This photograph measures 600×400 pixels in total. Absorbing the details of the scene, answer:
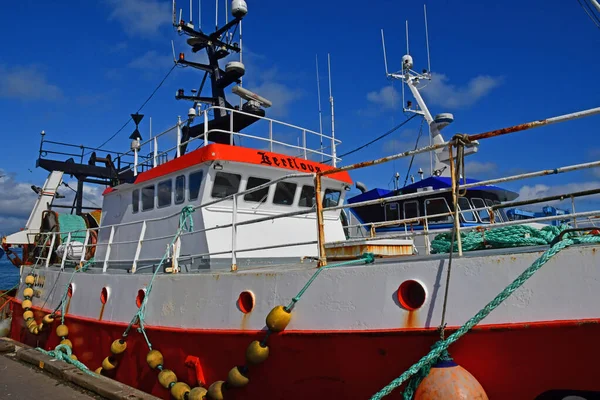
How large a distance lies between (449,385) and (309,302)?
1.41m

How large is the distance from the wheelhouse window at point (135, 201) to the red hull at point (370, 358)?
3.20 meters

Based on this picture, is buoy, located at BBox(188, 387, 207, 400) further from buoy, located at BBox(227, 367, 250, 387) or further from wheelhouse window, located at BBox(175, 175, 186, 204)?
wheelhouse window, located at BBox(175, 175, 186, 204)

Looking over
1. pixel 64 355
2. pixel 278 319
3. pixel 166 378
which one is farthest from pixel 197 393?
pixel 64 355

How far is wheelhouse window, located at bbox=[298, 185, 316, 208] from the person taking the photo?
7.63 metres

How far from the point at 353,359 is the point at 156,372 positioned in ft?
9.61

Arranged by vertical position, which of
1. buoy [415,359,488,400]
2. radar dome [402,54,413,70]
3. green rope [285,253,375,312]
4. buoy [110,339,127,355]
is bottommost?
buoy [110,339,127,355]

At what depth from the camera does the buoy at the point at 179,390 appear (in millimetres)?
4875

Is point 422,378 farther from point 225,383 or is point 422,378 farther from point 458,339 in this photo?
point 225,383

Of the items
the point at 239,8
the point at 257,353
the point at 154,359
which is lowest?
the point at 154,359

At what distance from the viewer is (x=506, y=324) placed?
3.15 m

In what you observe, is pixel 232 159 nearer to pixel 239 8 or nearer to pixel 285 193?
pixel 285 193

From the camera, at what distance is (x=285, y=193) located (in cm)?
740

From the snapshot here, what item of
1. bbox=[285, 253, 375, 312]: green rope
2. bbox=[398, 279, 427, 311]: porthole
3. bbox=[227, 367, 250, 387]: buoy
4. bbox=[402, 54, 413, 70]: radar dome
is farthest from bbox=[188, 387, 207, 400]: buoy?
bbox=[402, 54, 413, 70]: radar dome

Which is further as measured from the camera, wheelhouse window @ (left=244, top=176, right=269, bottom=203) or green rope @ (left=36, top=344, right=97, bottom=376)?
wheelhouse window @ (left=244, top=176, right=269, bottom=203)
